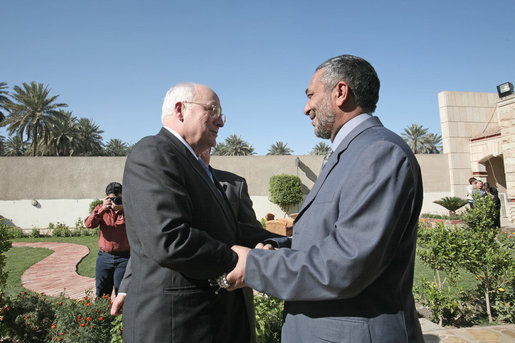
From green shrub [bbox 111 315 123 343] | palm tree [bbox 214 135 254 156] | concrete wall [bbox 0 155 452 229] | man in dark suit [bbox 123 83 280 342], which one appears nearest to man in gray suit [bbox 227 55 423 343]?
man in dark suit [bbox 123 83 280 342]

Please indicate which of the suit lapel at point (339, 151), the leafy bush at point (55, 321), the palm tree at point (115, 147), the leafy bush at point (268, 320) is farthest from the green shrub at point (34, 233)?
the palm tree at point (115, 147)

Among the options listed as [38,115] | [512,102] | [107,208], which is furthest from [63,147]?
[512,102]

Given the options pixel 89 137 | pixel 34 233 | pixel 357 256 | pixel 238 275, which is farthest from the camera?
pixel 89 137

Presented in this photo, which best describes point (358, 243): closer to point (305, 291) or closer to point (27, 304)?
point (305, 291)

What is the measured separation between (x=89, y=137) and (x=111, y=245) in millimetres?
40420

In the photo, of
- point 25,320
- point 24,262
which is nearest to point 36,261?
point 24,262

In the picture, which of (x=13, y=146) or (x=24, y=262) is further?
(x=13, y=146)

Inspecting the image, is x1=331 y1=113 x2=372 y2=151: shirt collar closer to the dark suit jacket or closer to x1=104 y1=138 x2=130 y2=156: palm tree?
the dark suit jacket

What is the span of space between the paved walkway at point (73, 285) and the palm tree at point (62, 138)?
77.8 feet

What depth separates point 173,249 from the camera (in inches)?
56.9

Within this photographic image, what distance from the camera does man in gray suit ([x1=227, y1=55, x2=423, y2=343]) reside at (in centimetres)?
132

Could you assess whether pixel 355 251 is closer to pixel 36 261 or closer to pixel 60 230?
pixel 36 261

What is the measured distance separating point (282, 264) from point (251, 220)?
1.61m

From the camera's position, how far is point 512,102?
43.0 feet
